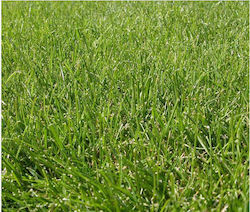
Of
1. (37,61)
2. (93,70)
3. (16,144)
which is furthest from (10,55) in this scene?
(16,144)

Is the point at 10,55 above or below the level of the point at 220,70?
below

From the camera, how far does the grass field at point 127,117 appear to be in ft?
4.28

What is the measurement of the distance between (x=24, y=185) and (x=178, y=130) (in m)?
0.62

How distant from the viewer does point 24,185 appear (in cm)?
144

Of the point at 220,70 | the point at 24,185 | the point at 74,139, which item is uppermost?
the point at 220,70

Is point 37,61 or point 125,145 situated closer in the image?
point 125,145

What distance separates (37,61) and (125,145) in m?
1.02

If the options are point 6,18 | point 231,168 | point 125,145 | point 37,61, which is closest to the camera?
point 231,168

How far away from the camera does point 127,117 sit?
1718 mm

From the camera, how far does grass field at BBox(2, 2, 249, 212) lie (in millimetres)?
1304

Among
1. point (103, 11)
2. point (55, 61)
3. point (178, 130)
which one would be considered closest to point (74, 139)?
point (178, 130)

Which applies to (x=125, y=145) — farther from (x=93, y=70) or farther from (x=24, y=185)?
(x=93, y=70)

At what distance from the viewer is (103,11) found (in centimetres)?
356

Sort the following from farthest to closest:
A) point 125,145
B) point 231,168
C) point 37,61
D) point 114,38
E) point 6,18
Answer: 1. point 6,18
2. point 114,38
3. point 37,61
4. point 125,145
5. point 231,168
